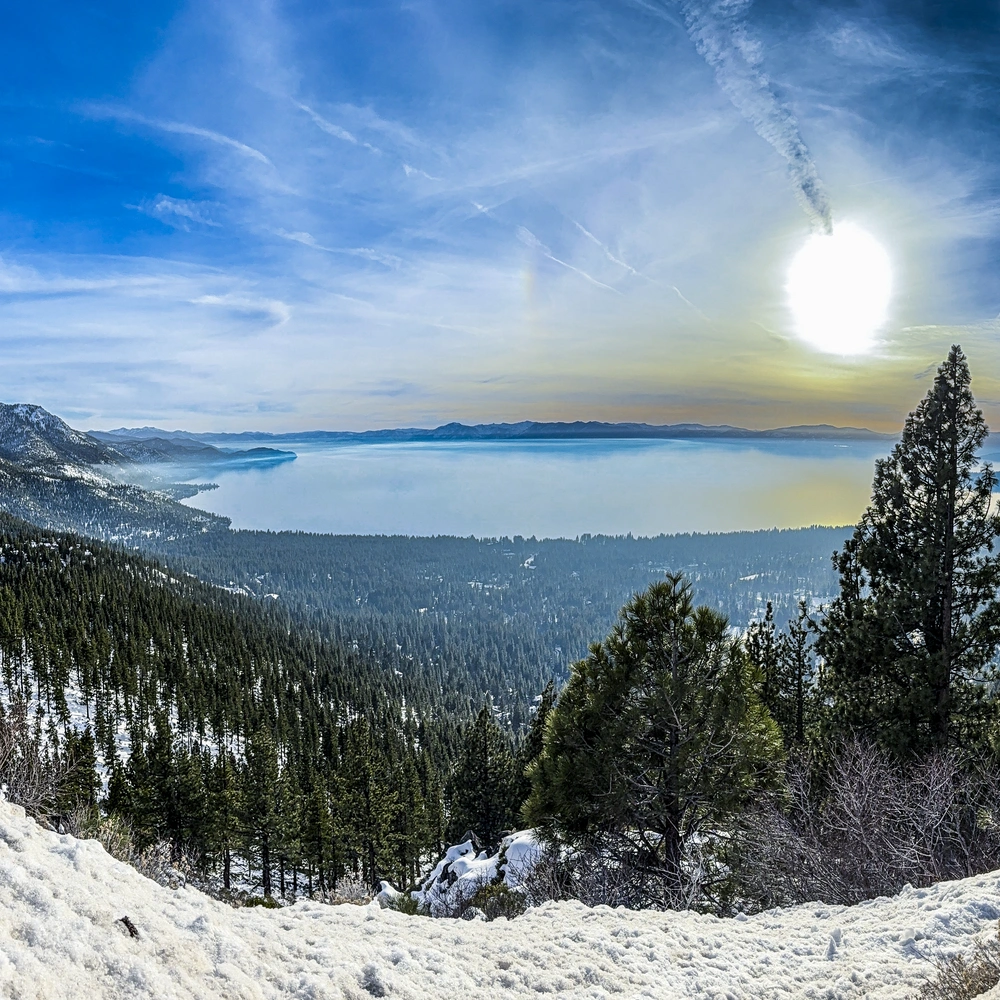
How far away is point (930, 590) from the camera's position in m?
12.1

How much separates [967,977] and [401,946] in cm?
464

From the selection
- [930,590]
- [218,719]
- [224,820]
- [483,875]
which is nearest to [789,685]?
[930,590]

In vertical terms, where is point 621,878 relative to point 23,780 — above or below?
above

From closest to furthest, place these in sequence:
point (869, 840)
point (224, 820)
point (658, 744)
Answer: point (869, 840)
point (658, 744)
point (224, 820)

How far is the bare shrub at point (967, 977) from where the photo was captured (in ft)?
13.7

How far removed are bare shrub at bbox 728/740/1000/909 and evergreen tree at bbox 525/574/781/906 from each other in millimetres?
754

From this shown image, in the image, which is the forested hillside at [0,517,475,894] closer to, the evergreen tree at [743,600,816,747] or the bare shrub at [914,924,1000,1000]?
the evergreen tree at [743,600,816,747]

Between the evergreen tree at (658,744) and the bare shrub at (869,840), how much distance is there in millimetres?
754

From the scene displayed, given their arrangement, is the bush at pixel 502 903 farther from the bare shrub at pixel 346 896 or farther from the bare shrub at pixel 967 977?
the bare shrub at pixel 967 977

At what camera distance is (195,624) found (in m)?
97.0

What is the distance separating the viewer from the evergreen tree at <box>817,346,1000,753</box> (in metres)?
12.2

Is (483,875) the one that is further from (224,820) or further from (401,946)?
(224,820)

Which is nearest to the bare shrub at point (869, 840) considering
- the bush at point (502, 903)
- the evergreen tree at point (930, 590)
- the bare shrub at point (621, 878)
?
the bare shrub at point (621, 878)

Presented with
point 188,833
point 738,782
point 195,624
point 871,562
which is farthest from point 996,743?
point 195,624
